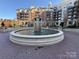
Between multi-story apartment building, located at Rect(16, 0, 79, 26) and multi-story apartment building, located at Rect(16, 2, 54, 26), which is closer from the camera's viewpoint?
multi-story apartment building, located at Rect(16, 0, 79, 26)

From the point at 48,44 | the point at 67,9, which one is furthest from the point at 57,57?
the point at 67,9

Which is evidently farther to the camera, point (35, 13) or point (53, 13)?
point (35, 13)

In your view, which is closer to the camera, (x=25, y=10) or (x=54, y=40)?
(x=54, y=40)

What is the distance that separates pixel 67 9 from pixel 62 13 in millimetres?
1762

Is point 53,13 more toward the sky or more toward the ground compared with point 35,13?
more toward the ground

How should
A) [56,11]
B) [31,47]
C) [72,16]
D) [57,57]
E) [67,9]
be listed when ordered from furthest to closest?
[56,11] < [67,9] < [72,16] < [31,47] < [57,57]

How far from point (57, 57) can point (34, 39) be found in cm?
187

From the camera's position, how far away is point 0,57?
14.9 ft

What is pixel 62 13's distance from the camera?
28.1 m

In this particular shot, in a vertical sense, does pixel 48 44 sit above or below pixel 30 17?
below

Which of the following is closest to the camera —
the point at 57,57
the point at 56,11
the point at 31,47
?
the point at 57,57

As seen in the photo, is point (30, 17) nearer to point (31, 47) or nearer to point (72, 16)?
point (72, 16)

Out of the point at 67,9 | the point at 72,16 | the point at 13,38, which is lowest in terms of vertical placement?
the point at 13,38

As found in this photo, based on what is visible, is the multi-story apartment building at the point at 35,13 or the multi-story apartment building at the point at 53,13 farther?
the multi-story apartment building at the point at 35,13
